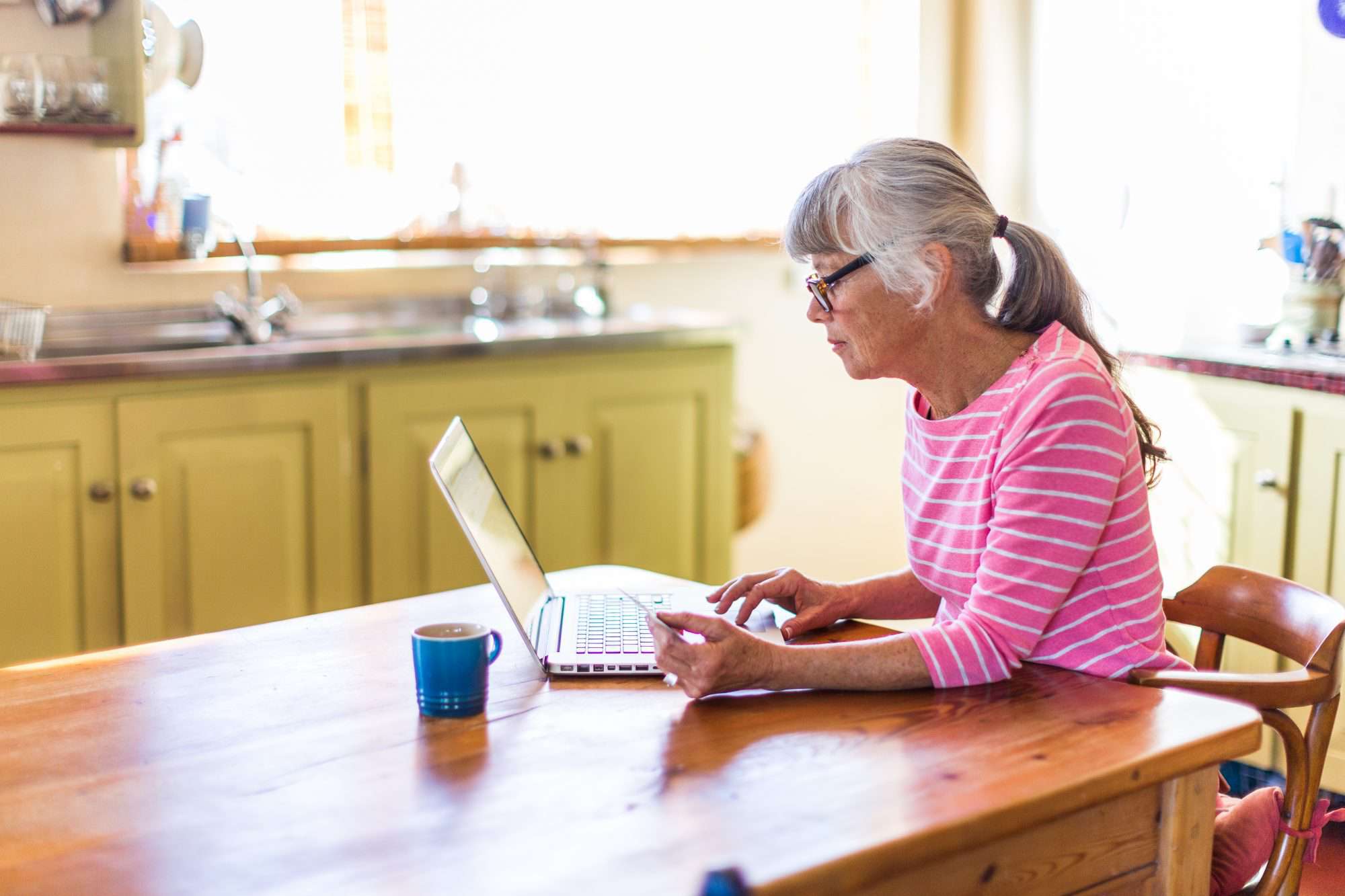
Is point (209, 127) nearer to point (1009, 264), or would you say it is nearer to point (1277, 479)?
point (1009, 264)

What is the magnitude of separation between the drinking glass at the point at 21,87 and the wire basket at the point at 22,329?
0.39 meters

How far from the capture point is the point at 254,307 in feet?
10.3

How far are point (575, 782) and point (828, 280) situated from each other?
743 millimetres

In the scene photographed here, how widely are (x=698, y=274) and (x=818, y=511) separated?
88 centimetres

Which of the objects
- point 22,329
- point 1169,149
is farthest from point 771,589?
point 1169,149

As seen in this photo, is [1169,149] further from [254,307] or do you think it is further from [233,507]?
[233,507]

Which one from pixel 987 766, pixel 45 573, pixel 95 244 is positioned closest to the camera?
pixel 987 766

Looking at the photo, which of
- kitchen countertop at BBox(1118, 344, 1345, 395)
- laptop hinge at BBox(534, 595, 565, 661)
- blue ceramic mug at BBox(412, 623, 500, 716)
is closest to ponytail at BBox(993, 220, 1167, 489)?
laptop hinge at BBox(534, 595, 565, 661)

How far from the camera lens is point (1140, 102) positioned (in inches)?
156

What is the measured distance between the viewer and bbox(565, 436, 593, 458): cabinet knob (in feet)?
10.5

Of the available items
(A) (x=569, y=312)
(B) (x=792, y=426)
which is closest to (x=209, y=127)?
(A) (x=569, y=312)

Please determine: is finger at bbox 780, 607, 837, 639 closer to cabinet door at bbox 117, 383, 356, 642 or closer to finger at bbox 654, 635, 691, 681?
finger at bbox 654, 635, 691, 681

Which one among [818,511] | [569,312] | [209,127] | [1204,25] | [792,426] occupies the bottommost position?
[818,511]

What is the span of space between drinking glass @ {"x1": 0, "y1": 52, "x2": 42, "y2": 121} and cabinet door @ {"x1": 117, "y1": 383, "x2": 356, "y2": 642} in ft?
2.23
